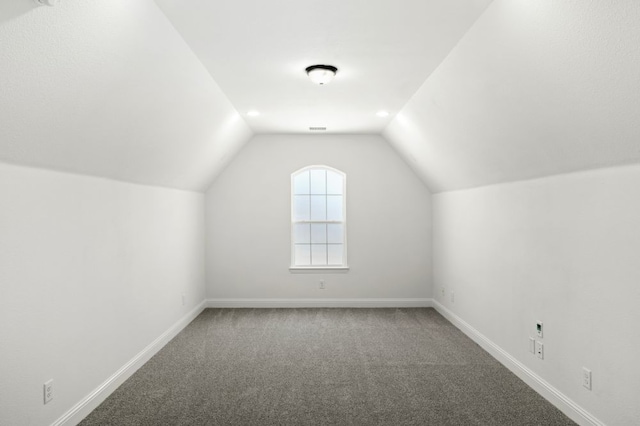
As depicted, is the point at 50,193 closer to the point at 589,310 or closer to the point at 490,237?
the point at 589,310

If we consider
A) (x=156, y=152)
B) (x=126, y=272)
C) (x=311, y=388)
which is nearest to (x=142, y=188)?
(x=156, y=152)

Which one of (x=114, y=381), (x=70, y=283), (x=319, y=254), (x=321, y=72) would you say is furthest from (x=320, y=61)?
(x=319, y=254)

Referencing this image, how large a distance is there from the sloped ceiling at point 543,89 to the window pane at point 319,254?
304 cm

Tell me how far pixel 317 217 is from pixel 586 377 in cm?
439

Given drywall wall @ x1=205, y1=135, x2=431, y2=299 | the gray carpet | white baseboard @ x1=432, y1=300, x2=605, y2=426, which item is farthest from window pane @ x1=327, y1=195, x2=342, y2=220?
white baseboard @ x1=432, y1=300, x2=605, y2=426

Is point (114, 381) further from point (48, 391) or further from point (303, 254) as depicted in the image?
point (303, 254)

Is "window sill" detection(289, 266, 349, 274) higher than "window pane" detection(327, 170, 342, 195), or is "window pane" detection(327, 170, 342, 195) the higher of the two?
"window pane" detection(327, 170, 342, 195)

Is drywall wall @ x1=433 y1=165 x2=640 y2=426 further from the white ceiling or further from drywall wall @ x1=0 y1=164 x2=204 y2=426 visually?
drywall wall @ x1=0 y1=164 x2=204 y2=426

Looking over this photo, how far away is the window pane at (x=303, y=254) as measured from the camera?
6.72 metres

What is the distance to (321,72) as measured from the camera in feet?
11.5

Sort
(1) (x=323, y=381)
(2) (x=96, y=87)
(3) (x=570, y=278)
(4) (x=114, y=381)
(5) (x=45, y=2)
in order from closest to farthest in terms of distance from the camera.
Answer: (5) (x=45, y=2) < (2) (x=96, y=87) < (3) (x=570, y=278) < (4) (x=114, y=381) < (1) (x=323, y=381)

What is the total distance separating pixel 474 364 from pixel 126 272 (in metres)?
3.15

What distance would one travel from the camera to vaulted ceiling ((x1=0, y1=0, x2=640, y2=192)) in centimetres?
199

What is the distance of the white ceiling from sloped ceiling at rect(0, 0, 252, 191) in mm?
200
